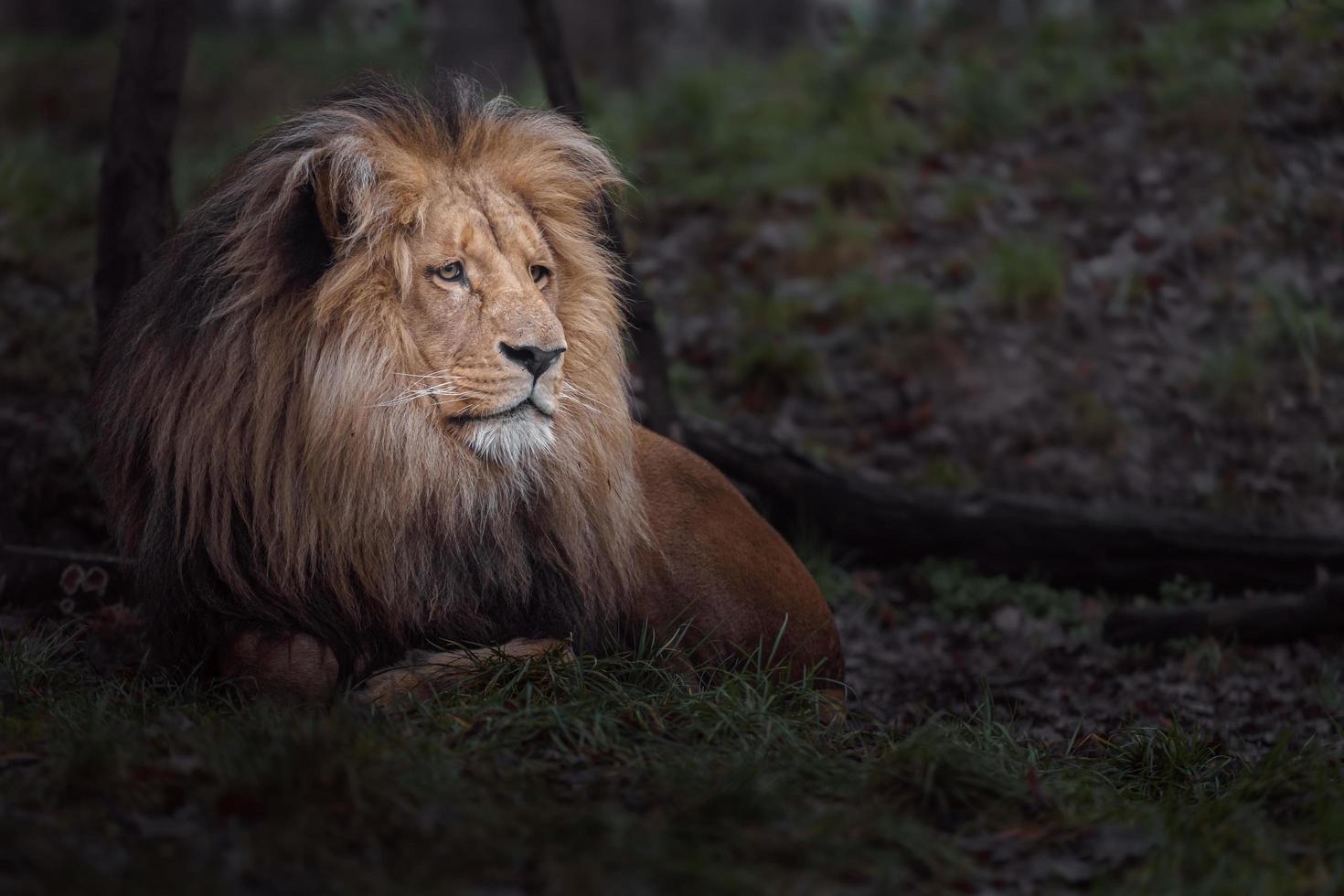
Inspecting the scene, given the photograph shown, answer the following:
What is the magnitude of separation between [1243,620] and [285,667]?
392 cm

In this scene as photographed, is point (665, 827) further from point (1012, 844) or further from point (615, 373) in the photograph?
point (615, 373)

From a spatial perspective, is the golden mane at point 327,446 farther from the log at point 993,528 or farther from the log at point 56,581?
the log at point 993,528

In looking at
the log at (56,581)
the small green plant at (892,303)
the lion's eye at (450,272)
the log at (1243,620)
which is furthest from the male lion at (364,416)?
the small green plant at (892,303)

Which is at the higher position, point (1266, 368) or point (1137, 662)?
point (1266, 368)

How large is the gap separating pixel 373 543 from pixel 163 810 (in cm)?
89

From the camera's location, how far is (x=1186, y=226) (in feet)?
28.5

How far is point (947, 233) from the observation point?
352 inches

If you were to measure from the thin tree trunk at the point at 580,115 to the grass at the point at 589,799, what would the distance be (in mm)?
2174

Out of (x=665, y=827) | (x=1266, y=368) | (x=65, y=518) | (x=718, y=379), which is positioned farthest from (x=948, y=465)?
(x=665, y=827)

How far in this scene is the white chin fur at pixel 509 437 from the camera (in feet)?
11.3

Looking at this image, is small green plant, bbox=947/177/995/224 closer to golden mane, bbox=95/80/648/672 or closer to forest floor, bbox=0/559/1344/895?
forest floor, bbox=0/559/1344/895

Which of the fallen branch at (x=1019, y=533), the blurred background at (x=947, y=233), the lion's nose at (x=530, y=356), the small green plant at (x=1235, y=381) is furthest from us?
the small green plant at (x=1235, y=381)

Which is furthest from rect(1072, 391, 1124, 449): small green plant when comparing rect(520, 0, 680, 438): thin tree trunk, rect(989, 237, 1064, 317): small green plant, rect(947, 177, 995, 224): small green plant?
rect(520, 0, 680, 438): thin tree trunk

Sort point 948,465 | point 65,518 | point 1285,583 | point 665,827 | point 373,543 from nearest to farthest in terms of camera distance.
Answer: point 665,827 < point 373,543 < point 65,518 < point 1285,583 < point 948,465
